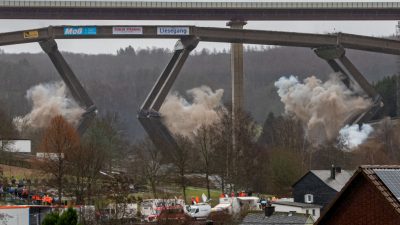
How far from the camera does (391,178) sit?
62.4ft

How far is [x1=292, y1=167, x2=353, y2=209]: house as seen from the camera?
45938 mm

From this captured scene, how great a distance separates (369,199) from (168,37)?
168ft

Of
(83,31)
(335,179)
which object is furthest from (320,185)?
(83,31)

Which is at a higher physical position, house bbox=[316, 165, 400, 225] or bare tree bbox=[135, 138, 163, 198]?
bare tree bbox=[135, 138, 163, 198]

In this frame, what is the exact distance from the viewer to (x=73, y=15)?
77.1 metres

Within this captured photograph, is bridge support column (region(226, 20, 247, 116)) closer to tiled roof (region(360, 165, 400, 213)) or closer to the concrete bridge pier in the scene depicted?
the concrete bridge pier

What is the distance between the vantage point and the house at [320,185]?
4594cm

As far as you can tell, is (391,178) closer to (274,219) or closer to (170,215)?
(274,219)

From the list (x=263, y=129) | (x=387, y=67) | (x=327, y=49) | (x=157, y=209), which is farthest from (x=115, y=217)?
(x=387, y=67)

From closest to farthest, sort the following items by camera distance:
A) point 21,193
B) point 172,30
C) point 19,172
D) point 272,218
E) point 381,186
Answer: point 381,186 → point 272,218 → point 21,193 → point 19,172 → point 172,30

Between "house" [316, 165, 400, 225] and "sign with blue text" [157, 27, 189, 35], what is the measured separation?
49026 mm

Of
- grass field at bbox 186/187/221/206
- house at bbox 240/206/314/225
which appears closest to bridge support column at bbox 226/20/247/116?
grass field at bbox 186/187/221/206

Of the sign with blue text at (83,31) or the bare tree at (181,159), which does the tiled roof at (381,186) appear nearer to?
the bare tree at (181,159)

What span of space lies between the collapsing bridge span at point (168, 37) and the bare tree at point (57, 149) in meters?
8.63
